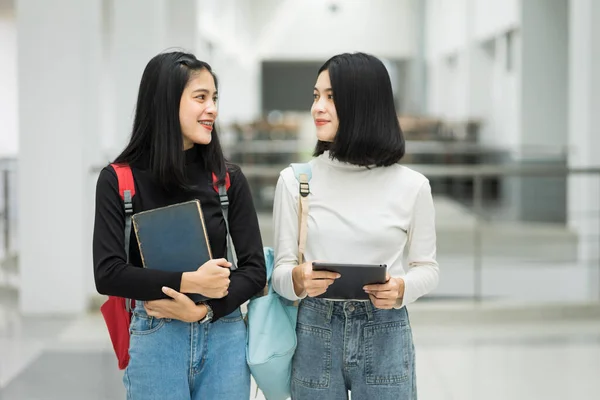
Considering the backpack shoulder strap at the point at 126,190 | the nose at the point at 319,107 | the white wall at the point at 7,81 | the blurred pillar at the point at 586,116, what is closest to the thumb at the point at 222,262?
the backpack shoulder strap at the point at 126,190

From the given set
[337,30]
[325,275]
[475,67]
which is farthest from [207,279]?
[337,30]

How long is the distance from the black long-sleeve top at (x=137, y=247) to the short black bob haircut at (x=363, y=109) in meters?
0.27

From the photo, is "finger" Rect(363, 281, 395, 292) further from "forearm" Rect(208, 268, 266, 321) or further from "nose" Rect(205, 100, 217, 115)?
"nose" Rect(205, 100, 217, 115)

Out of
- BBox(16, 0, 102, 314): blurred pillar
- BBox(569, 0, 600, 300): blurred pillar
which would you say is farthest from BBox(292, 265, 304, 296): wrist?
BBox(569, 0, 600, 300): blurred pillar

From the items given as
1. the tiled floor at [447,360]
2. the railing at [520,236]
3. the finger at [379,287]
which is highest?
the finger at [379,287]

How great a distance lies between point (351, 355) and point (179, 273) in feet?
1.49

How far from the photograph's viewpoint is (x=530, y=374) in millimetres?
4629

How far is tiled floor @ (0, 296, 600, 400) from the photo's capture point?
427cm

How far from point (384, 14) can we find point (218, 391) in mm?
22125

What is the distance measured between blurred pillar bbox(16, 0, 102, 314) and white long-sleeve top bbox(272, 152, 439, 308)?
13.5ft

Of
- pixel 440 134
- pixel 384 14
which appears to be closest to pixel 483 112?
pixel 440 134

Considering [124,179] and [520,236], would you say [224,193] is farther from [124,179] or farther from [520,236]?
[520,236]

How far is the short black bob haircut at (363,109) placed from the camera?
2.04 meters

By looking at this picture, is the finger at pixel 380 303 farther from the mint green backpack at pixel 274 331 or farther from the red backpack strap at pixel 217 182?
the red backpack strap at pixel 217 182
